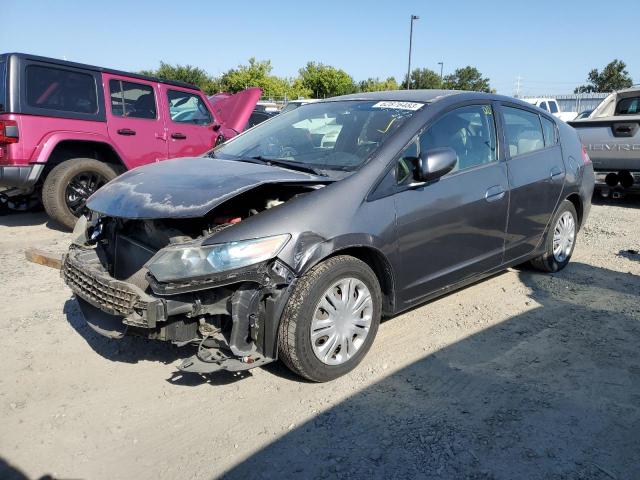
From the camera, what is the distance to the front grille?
2828mm

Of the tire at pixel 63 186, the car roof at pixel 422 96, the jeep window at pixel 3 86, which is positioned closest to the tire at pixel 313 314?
the car roof at pixel 422 96

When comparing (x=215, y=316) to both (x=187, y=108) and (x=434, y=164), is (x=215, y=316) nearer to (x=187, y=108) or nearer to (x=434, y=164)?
(x=434, y=164)

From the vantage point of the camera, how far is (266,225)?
2.93 m

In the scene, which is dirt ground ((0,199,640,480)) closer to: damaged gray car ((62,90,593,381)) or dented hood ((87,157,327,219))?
damaged gray car ((62,90,593,381))

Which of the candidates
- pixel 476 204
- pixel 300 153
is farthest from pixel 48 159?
pixel 476 204

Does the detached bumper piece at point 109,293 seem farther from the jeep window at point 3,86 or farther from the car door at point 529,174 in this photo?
the jeep window at point 3,86

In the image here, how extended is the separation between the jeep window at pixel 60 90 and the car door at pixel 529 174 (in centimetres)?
509

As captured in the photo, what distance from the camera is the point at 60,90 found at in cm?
653

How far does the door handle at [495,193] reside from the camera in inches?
160

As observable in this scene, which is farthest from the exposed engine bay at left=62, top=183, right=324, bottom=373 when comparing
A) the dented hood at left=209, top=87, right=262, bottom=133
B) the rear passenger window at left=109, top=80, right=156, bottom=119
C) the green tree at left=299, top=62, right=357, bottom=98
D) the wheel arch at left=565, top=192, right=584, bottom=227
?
the green tree at left=299, top=62, right=357, bottom=98

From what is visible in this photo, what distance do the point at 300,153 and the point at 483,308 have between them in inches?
78.4

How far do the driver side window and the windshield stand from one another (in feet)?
0.64

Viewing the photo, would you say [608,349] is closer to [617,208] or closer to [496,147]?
[496,147]

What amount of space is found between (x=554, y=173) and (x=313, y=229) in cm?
287
